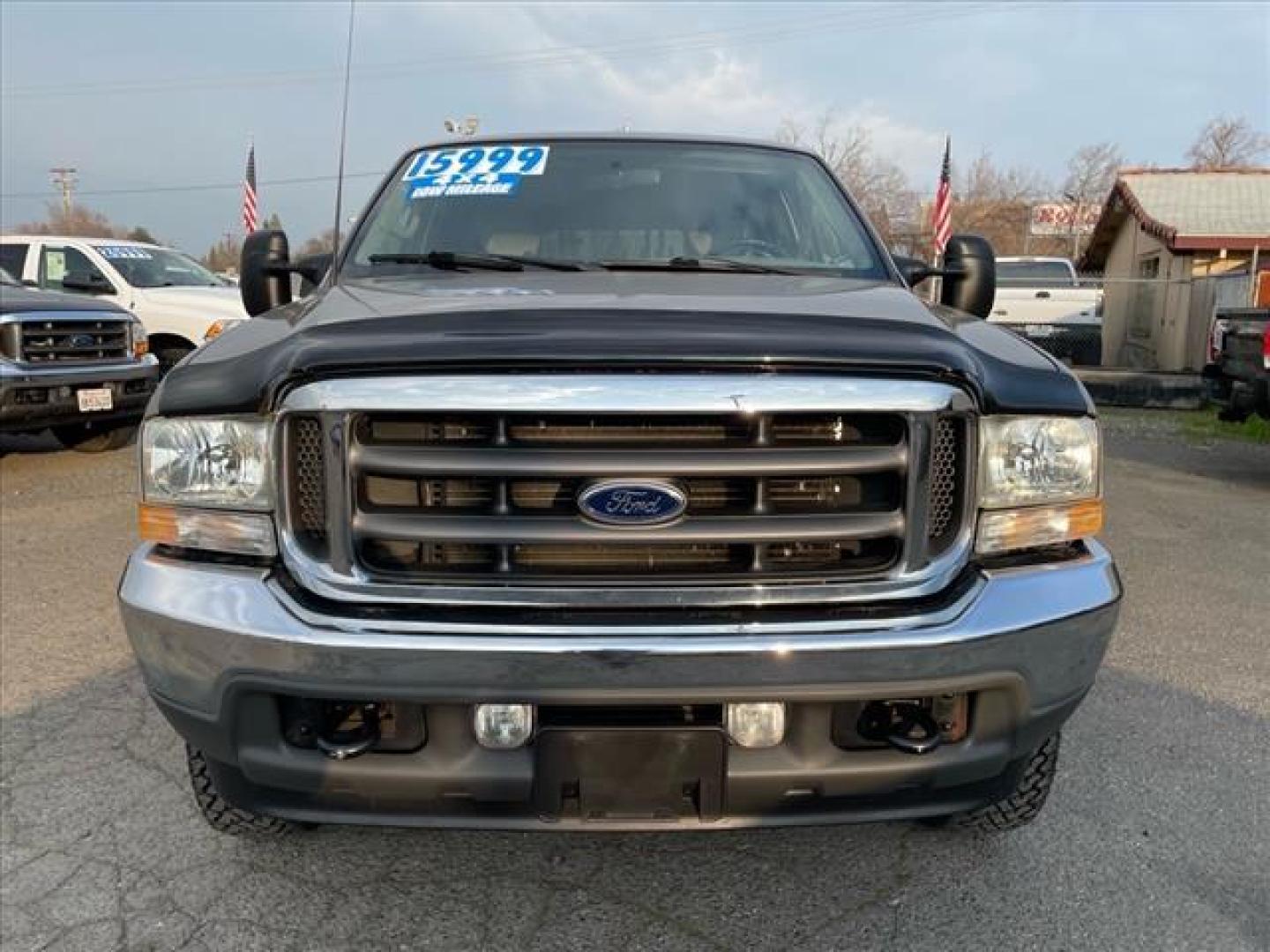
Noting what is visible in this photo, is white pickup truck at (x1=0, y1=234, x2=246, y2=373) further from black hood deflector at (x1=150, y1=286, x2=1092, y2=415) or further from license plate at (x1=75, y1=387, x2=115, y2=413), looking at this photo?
black hood deflector at (x1=150, y1=286, x2=1092, y2=415)

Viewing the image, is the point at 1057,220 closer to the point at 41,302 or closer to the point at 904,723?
the point at 41,302

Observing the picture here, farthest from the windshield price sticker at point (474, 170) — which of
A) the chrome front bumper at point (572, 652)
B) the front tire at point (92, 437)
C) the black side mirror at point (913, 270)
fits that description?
the front tire at point (92, 437)

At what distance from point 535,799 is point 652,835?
877mm

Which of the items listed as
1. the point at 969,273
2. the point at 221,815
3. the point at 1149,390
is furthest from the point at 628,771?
the point at 1149,390

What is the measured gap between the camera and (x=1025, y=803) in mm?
2461

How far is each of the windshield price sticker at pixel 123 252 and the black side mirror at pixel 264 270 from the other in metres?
8.20

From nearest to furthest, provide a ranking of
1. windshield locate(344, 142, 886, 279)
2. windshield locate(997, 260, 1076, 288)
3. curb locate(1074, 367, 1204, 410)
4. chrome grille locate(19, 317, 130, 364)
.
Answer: windshield locate(344, 142, 886, 279) < chrome grille locate(19, 317, 130, 364) < curb locate(1074, 367, 1204, 410) < windshield locate(997, 260, 1076, 288)

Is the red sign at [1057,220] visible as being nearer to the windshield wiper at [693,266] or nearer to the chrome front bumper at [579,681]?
the windshield wiper at [693,266]

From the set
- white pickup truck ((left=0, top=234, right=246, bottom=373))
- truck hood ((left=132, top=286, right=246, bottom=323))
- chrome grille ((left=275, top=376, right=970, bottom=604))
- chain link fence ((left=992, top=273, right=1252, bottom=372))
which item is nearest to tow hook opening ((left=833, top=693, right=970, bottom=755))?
chrome grille ((left=275, top=376, right=970, bottom=604))

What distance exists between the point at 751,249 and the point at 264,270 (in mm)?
1602

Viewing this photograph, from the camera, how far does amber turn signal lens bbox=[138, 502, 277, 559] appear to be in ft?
6.42

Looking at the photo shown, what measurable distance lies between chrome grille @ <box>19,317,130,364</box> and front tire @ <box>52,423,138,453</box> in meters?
0.97

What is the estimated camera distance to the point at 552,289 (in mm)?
2385

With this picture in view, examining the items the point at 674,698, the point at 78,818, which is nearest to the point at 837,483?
the point at 674,698
